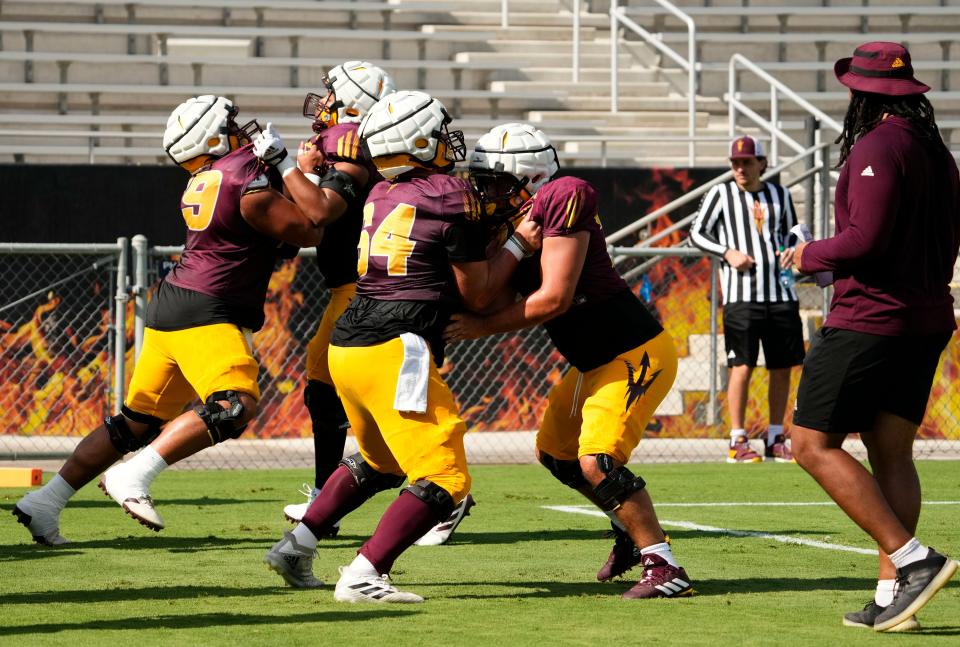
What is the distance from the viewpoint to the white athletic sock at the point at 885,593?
4.94 meters

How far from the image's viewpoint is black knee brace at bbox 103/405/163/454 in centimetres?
693

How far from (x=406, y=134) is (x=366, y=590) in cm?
149

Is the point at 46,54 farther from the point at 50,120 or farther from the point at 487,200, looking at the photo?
the point at 487,200

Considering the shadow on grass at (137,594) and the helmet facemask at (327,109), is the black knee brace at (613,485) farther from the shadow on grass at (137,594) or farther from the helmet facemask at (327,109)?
the helmet facemask at (327,109)

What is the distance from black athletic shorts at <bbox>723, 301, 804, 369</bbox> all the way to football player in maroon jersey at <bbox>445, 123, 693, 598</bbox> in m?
5.34

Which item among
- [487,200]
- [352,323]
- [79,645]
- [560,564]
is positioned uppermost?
[487,200]

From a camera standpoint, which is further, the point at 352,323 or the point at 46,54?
the point at 46,54

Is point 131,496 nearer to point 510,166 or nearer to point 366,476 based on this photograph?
point 366,476

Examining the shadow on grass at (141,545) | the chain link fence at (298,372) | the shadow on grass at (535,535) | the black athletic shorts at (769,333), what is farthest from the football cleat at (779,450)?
the shadow on grass at (141,545)

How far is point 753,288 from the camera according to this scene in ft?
36.9

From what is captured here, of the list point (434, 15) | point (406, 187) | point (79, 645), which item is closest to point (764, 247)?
point (406, 187)

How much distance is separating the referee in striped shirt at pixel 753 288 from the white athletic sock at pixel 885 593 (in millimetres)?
6211

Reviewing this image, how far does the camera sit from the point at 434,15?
19203 mm

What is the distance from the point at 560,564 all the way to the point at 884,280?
208 centimetres
